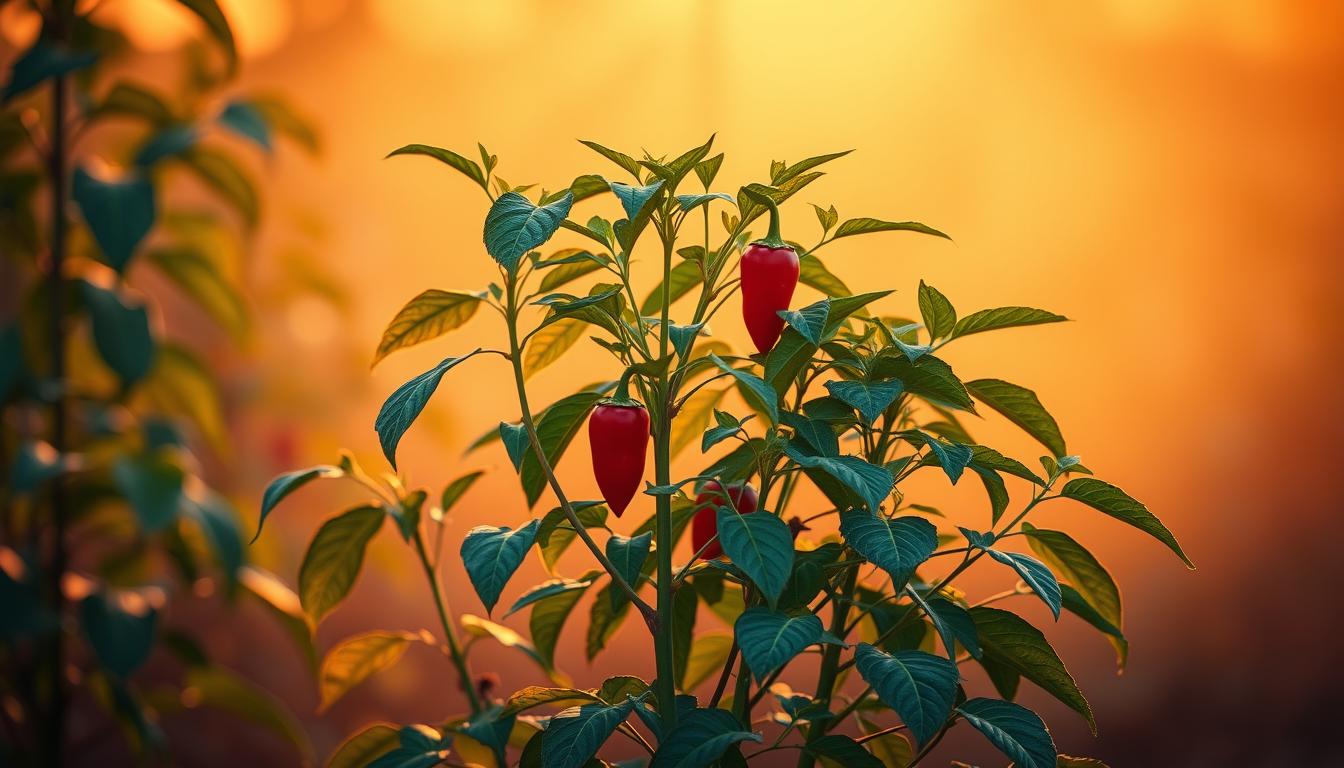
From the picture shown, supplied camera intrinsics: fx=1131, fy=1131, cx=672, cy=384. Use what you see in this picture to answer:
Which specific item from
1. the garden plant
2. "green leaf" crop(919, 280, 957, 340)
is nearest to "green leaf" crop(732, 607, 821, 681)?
"green leaf" crop(919, 280, 957, 340)

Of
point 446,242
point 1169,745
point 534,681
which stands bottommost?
point 1169,745

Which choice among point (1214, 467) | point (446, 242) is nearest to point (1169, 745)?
point (1214, 467)

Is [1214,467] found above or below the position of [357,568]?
below

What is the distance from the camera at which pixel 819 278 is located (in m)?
0.77

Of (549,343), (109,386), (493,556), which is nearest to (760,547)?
(493,556)

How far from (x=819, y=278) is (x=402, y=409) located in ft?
0.97

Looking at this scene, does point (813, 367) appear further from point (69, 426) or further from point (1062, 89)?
point (1062, 89)

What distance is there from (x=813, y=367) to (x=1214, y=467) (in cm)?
191

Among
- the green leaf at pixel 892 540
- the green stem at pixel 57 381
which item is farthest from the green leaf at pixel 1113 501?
the green stem at pixel 57 381

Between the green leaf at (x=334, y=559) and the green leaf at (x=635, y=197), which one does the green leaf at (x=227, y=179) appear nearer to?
the green leaf at (x=334, y=559)

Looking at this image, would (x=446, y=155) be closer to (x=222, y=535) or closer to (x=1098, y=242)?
(x=222, y=535)

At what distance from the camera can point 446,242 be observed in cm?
254

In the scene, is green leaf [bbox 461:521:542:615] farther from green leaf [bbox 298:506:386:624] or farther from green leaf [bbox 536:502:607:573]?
green leaf [bbox 298:506:386:624]

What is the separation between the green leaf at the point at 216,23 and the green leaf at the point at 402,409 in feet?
2.17
